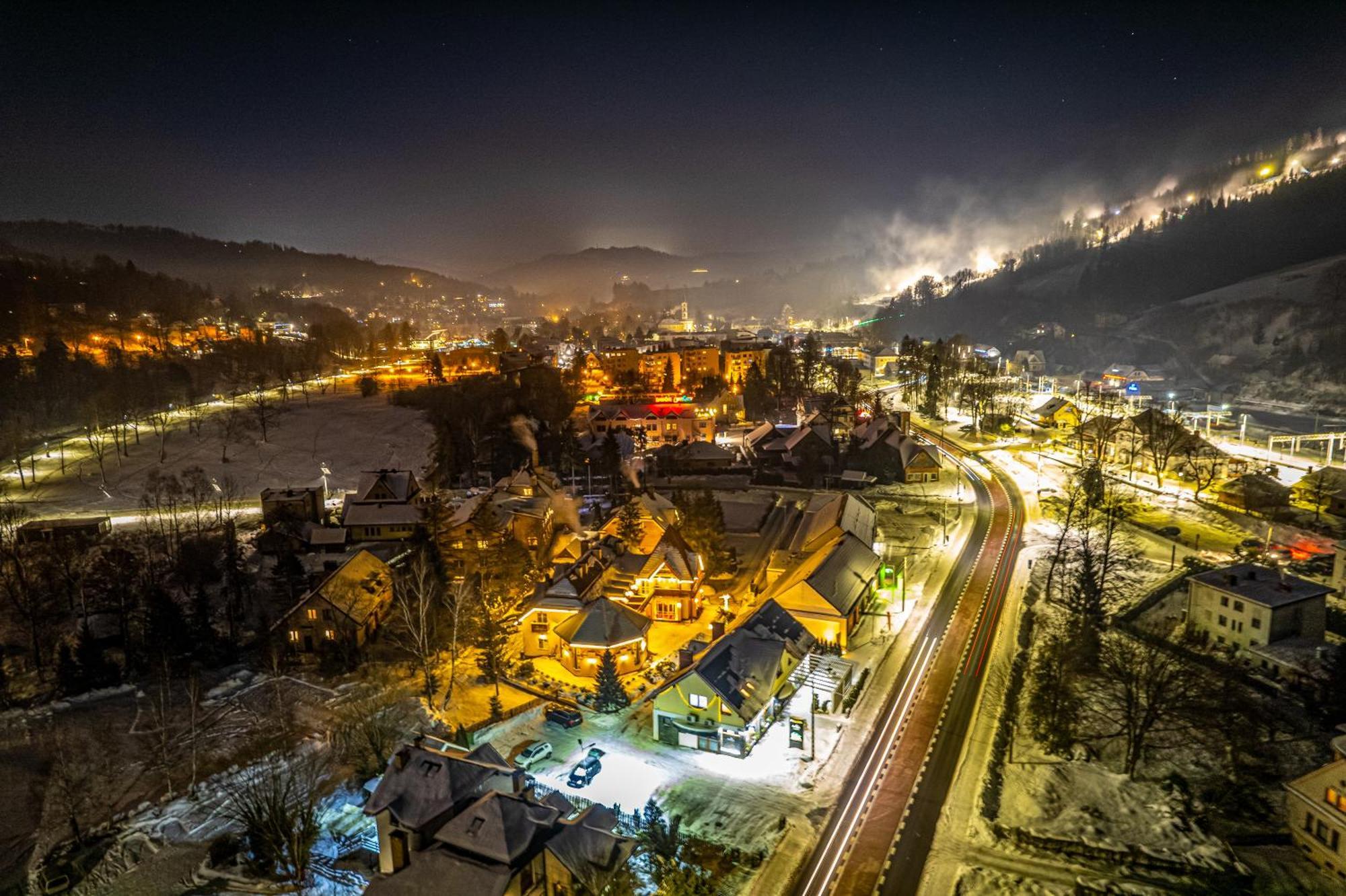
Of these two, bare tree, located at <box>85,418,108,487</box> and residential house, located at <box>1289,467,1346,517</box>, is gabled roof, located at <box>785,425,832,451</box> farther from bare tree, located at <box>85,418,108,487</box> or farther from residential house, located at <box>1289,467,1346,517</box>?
bare tree, located at <box>85,418,108,487</box>

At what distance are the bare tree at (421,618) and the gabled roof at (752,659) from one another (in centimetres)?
1033

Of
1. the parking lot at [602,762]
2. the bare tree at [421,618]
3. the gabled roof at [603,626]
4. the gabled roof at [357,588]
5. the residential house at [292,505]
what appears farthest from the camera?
the residential house at [292,505]

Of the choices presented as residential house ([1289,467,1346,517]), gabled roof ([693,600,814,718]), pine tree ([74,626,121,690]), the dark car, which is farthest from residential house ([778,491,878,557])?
pine tree ([74,626,121,690])

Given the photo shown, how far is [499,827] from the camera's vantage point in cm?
1417

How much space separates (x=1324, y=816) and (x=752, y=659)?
48.7 feet

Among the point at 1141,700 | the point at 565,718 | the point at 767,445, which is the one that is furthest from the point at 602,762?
the point at 767,445

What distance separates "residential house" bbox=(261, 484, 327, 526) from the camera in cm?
4181

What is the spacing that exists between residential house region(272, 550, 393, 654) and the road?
21120 mm

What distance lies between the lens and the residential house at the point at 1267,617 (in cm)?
2525

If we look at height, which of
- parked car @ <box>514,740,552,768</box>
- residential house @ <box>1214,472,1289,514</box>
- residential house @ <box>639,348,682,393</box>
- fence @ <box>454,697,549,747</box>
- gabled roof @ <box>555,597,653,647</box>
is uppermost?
residential house @ <box>639,348,682,393</box>

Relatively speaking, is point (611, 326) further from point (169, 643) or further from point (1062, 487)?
point (169, 643)

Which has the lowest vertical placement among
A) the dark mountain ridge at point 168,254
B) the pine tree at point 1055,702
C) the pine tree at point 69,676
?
the pine tree at point 69,676

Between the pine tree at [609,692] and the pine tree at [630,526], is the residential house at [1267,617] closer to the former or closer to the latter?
the pine tree at [609,692]

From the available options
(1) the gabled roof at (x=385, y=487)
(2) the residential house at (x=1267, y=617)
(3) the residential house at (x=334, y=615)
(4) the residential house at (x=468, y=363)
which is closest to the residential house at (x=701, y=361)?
(4) the residential house at (x=468, y=363)
